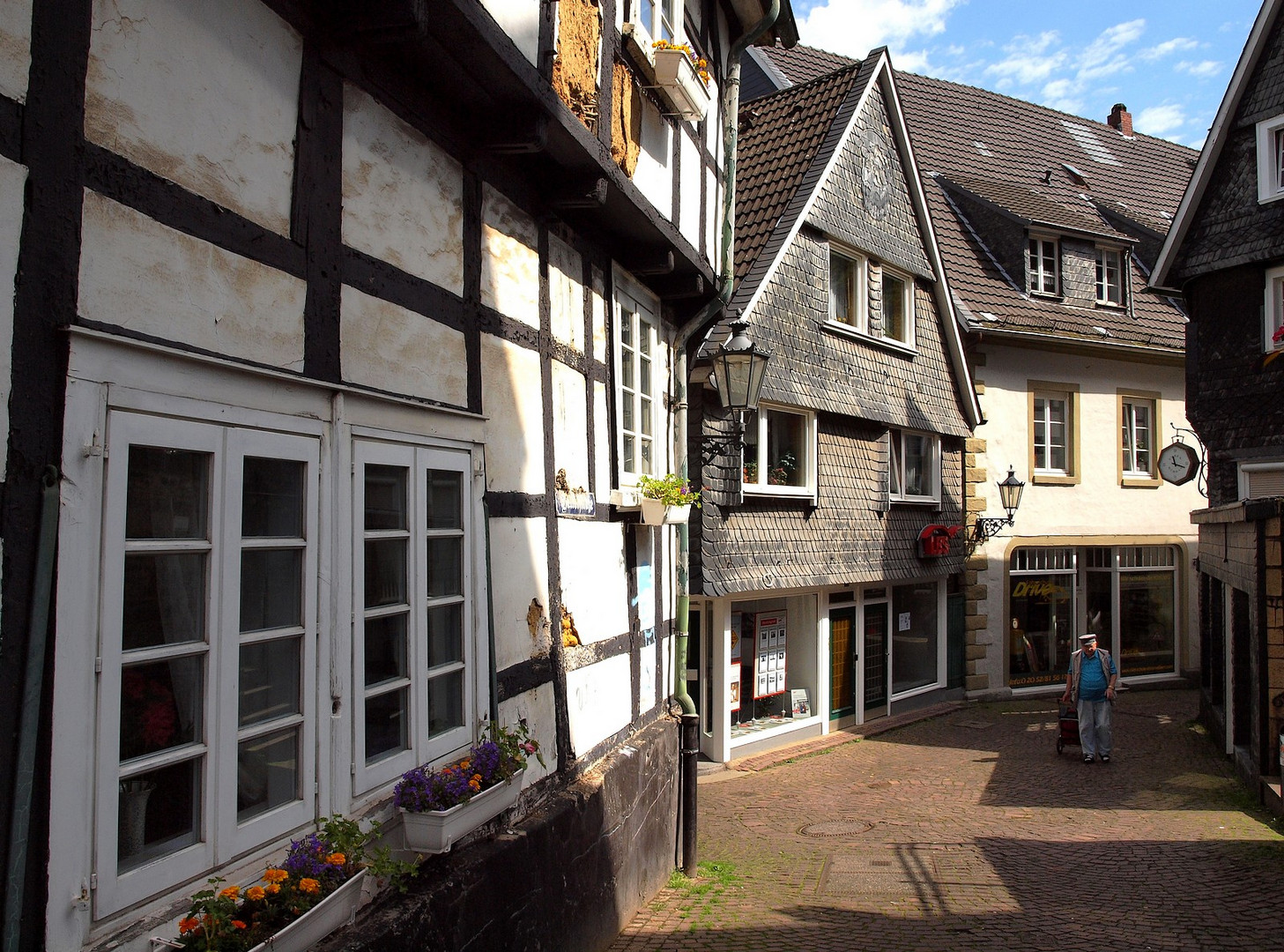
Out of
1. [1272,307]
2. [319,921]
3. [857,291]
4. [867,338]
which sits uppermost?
[857,291]

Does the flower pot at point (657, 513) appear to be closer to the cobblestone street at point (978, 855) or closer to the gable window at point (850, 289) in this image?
the cobblestone street at point (978, 855)

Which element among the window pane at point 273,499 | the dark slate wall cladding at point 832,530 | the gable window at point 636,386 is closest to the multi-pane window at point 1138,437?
the dark slate wall cladding at point 832,530

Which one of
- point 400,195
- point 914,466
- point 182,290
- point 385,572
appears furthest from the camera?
point 914,466

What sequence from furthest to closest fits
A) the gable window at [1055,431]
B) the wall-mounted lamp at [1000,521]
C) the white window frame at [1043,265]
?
the white window frame at [1043,265] → the gable window at [1055,431] → the wall-mounted lamp at [1000,521]

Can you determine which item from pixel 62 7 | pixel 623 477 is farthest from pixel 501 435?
pixel 62 7

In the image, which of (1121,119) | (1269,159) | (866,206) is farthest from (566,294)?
(1121,119)

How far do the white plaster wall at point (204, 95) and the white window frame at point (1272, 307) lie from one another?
1348 centimetres

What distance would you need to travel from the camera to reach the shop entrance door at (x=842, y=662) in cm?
1471

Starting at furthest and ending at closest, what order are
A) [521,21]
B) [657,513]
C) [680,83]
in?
[657,513] → [680,83] → [521,21]

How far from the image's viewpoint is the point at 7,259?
8.34ft

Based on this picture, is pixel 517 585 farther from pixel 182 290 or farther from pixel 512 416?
pixel 182 290

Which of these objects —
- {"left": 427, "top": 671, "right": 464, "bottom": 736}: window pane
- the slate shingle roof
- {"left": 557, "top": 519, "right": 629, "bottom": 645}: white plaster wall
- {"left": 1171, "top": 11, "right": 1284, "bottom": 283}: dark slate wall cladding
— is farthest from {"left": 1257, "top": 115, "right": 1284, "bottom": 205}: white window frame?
{"left": 427, "top": 671, "right": 464, "bottom": 736}: window pane

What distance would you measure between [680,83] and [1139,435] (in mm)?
14929

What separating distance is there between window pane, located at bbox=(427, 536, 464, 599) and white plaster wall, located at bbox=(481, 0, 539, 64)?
7.50 feet
